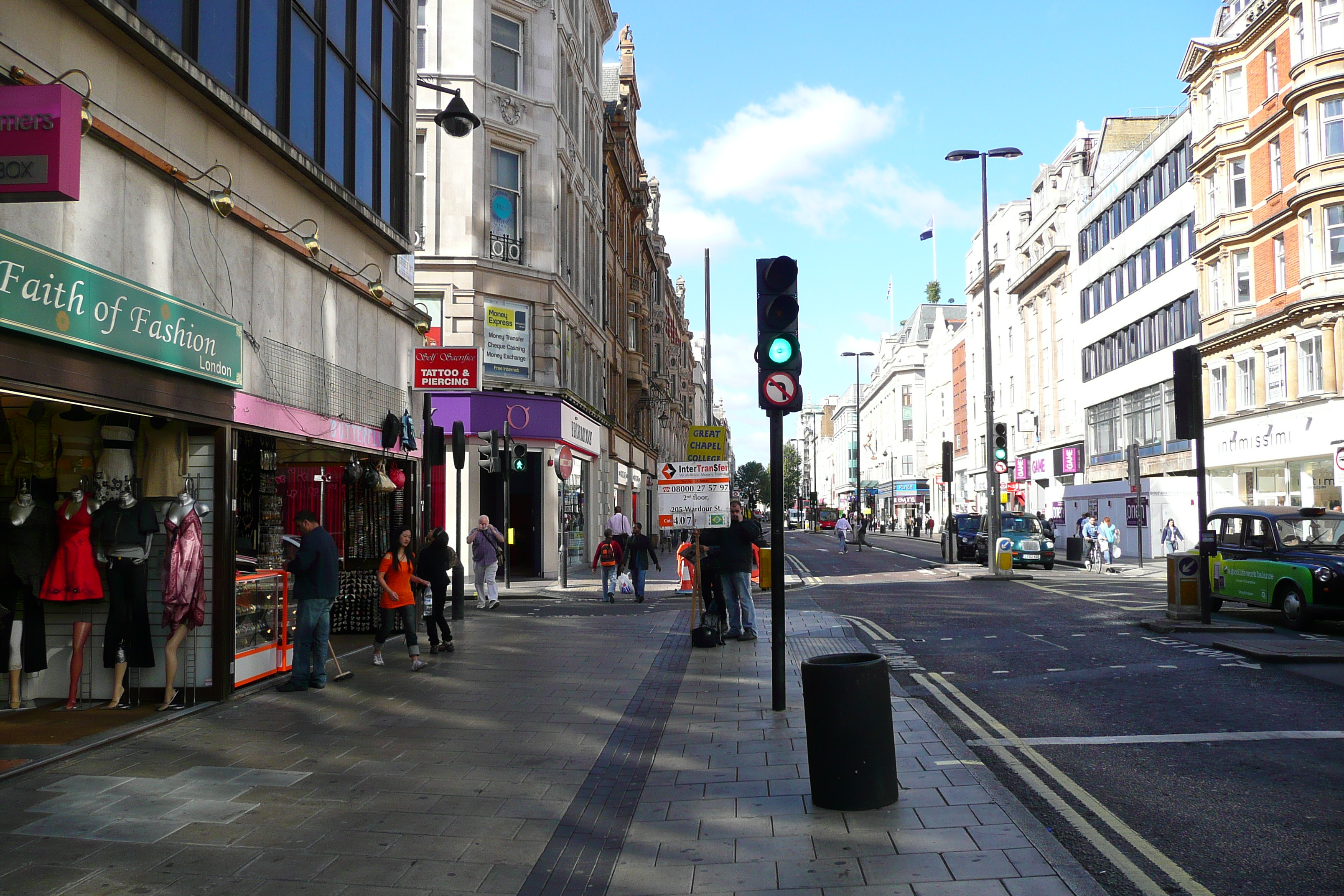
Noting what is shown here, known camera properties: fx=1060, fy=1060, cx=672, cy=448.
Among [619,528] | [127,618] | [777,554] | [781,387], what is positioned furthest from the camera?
[619,528]

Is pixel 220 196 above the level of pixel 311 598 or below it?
above

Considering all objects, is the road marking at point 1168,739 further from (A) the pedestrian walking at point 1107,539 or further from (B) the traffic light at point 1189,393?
(A) the pedestrian walking at point 1107,539

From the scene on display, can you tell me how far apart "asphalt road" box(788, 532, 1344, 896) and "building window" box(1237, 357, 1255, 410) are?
22.3 meters

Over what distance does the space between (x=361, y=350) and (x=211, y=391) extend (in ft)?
14.5

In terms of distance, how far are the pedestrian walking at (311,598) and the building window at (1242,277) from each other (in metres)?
35.7

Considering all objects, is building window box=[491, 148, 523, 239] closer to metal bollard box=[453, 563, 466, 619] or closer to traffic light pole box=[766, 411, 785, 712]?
metal bollard box=[453, 563, 466, 619]

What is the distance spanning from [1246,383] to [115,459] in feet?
122

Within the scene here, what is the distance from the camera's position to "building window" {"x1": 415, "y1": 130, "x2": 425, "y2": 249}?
27156mm

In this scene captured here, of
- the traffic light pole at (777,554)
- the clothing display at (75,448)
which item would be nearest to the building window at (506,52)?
the clothing display at (75,448)

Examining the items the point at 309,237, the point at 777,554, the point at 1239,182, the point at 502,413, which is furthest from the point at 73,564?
the point at 1239,182

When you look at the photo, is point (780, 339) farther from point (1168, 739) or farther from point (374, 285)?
point (374, 285)

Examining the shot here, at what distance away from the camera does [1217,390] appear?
39.0 meters

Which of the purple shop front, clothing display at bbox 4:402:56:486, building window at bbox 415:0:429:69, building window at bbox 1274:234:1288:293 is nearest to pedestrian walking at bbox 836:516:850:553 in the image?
building window at bbox 1274:234:1288:293

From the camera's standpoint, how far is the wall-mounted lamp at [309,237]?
37.8 feet
